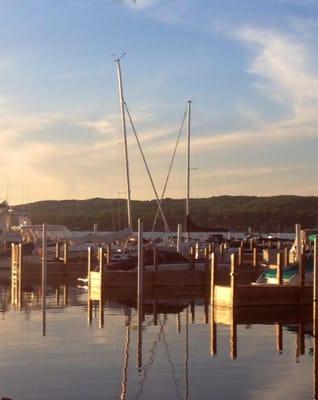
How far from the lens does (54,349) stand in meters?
21.9

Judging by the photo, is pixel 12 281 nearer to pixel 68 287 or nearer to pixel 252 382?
pixel 68 287

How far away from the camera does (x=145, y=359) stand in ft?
67.7

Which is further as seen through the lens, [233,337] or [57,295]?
[57,295]

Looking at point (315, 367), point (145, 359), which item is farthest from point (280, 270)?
point (315, 367)

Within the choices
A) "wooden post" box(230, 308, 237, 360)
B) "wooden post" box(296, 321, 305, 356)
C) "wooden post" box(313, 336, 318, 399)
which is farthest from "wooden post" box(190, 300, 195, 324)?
"wooden post" box(313, 336, 318, 399)

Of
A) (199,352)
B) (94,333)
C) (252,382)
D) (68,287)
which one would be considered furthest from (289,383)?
(68,287)

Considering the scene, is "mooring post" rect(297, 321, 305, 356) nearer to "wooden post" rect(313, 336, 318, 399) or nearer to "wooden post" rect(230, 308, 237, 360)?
"wooden post" rect(313, 336, 318, 399)

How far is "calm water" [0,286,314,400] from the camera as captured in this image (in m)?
16.9

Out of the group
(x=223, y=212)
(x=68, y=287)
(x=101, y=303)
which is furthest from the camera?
(x=223, y=212)

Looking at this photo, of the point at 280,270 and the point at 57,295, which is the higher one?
the point at 280,270

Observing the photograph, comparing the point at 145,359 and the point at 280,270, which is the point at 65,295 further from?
the point at 145,359

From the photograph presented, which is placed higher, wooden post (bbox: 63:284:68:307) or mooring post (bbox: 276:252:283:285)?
mooring post (bbox: 276:252:283:285)

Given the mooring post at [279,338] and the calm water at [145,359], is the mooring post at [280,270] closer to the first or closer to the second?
the calm water at [145,359]

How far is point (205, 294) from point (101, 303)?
636 centimetres
